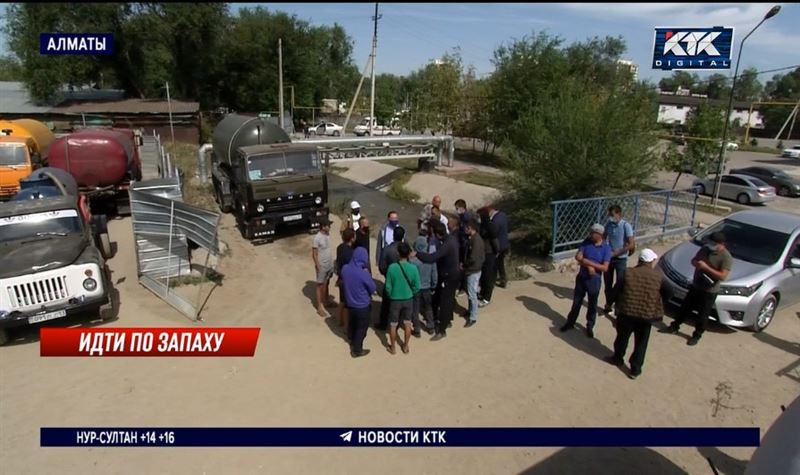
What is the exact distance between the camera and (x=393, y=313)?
6.44 m

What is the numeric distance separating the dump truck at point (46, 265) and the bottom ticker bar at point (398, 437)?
2.43 meters

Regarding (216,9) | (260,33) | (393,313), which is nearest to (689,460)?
(393,313)

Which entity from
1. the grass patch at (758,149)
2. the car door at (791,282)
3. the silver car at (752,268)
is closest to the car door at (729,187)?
the silver car at (752,268)

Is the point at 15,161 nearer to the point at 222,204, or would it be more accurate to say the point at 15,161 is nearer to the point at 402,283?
the point at 222,204

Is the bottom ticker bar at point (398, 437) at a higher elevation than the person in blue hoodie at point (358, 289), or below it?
below

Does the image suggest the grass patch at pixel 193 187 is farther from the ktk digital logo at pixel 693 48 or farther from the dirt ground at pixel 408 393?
the ktk digital logo at pixel 693 48

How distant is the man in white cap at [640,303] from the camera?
566cm

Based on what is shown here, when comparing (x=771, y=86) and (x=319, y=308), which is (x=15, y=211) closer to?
(x=319, y=308)

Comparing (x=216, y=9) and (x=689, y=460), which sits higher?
→ (x=216, y=9)

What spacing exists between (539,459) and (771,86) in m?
139

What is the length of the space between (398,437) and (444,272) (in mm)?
Answer: 2507

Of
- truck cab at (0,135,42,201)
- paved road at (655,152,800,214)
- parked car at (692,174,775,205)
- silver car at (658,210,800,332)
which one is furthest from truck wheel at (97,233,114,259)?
paved road at (655,152,800,214)

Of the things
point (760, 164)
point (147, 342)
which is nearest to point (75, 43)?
point (147, 342)

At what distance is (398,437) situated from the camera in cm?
518
